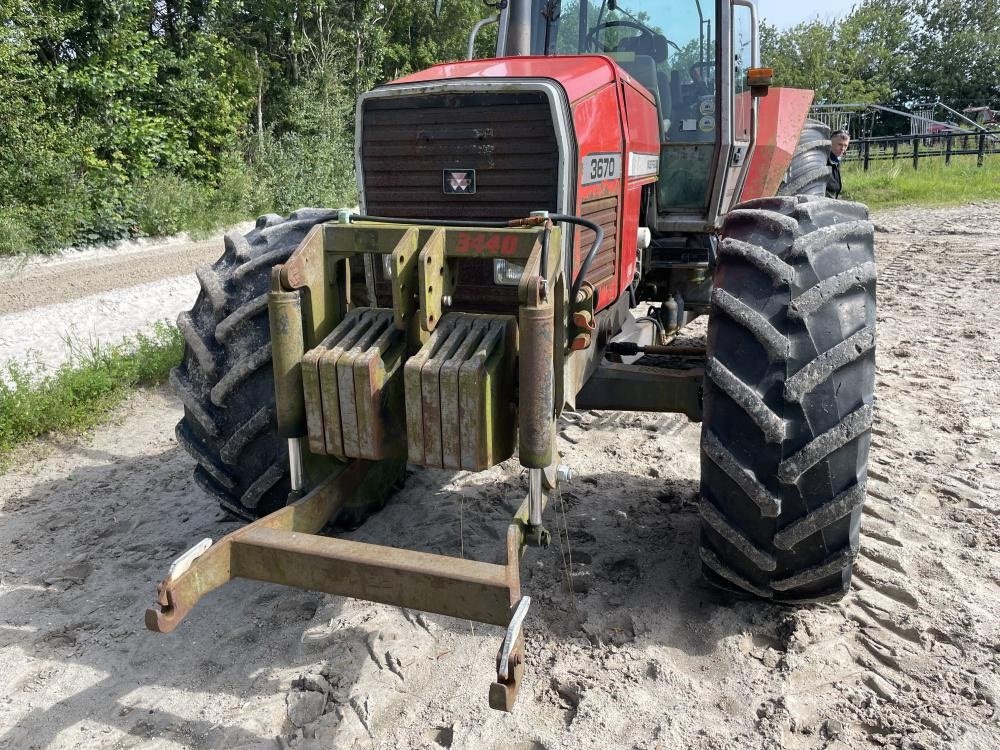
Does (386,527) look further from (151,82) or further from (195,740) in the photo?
(151,82)

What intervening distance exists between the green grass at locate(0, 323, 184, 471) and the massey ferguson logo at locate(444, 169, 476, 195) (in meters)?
3.30

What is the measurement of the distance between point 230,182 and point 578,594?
1299 cm

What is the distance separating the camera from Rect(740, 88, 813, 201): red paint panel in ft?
16.5

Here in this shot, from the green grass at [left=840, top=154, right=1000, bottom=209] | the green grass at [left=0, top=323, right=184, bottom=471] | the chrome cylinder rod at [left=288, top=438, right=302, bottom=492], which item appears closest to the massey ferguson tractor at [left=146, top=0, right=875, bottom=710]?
the chrome cylinder rod at [left=288, top=438, right=302, bottom=492]

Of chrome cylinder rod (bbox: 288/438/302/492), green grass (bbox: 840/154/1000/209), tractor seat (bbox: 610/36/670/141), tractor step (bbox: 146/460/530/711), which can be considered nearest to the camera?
tractor step (bbox: 146/460/530/711)

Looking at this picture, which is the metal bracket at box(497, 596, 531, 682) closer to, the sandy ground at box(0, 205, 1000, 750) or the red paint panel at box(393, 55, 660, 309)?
the sandy ground at box(0, 205, 1000, 750)

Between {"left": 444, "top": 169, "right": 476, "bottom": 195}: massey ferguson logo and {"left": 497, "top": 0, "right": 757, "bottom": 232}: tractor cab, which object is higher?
{"left": 497, "top": 0, "right": 757, "bottom": 232}: tractor cab

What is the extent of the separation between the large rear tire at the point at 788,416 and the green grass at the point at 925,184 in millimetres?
13905

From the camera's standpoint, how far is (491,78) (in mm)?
2918

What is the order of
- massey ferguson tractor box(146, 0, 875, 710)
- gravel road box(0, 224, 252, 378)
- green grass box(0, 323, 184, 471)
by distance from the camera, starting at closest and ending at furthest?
massey ferguson tractor box(146, 0, 875, 710) < green grass box(0, 323, 184, 471) < gravel road box(0, 224, 252, 378)

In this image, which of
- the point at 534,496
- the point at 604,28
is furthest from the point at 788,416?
the point at 604,28

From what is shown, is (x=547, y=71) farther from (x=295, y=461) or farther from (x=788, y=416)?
(x=295, y=461)

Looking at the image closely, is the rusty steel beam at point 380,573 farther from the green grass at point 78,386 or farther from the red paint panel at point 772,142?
the red paint panel at point 772,142

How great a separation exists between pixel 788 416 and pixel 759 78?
2.13m
